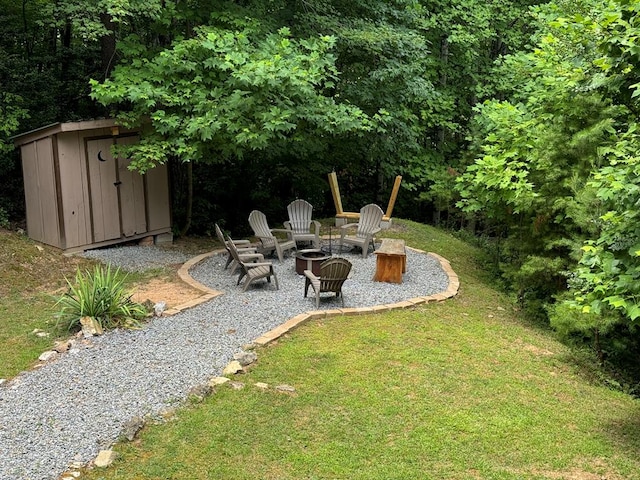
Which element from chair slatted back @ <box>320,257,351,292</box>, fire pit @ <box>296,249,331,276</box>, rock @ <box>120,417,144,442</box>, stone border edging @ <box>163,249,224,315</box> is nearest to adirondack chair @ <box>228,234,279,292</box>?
stone border edging @ <box>163,249,224,315</box>

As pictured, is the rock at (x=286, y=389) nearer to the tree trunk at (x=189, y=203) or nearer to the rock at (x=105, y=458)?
the rock at (x=105, y=458)

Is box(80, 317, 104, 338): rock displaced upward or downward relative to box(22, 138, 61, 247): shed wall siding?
downward

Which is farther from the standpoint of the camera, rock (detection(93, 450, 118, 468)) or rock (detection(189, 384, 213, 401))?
rock (detection(189, 384, 213, 401))

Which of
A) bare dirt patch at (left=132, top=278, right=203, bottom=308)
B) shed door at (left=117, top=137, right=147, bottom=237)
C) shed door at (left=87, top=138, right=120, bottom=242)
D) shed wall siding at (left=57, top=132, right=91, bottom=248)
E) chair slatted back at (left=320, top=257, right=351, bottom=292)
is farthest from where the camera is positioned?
shed door at (left=117, top=137, right=147, bottom=237)

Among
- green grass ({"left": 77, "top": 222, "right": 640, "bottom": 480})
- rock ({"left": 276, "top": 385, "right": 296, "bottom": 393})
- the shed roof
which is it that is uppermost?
the shed roof

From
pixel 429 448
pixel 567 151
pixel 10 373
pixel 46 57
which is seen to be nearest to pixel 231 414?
pixel 429 448

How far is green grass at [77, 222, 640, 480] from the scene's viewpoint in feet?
12.7

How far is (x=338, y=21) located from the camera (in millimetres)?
10859

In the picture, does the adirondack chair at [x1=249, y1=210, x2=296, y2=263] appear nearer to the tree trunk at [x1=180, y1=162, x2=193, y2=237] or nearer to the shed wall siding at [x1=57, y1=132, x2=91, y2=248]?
the tree trunk at [x1=180, y1=162, x2=193, y2=237]

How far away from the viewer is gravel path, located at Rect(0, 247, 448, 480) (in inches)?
155

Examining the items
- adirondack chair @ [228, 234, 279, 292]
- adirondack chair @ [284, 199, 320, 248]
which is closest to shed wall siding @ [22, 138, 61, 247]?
adirondack chair @ [228, 234, 279, 292]

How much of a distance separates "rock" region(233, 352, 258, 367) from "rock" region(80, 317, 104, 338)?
1517 millimetres

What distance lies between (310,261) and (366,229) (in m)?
2.22

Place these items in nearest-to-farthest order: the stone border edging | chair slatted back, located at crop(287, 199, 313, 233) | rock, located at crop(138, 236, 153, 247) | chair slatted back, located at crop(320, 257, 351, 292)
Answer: the stone border edging, chair slatted back, located at crop(320, 257, 351, 292), chair slatted back, located at crop(287, 199, 313, 233), rock, located at crop(138, 236, 153, 247)
